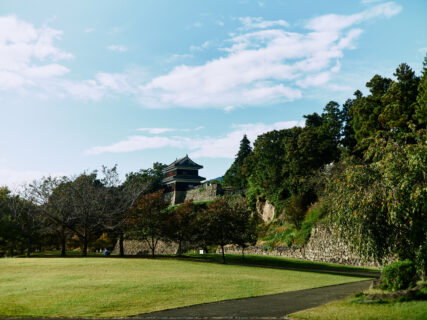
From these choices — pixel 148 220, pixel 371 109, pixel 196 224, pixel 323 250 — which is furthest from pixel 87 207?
pixel 371 109

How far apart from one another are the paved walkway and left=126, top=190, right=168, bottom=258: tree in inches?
913

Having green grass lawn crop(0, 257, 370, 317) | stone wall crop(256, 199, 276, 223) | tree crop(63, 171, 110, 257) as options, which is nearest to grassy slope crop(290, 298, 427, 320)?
green grass lawn crop(0, 257, 370, 317)

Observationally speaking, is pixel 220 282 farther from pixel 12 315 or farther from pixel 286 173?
pixel 286 173

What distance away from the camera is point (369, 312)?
1008cm

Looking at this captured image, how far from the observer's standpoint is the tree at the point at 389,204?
40.2 feet

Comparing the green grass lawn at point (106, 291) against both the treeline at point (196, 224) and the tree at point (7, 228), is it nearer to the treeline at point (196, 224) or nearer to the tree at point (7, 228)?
the treeline at point (196, 224)

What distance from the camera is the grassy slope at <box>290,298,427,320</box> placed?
9406 millimetres

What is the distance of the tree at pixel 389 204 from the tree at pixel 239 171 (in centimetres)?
4500

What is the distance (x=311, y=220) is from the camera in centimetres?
4025

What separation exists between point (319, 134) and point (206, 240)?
20.6 meters

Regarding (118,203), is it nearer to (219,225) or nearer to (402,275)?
(219,225)

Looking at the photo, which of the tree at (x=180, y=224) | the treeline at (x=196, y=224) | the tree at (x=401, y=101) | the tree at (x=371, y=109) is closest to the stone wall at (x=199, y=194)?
the treeline at (x=196, y=224)

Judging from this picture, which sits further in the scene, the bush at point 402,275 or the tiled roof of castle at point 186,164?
the tiled roof of castle at point 186,164

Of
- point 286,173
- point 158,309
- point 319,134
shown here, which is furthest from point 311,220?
point 158,309
